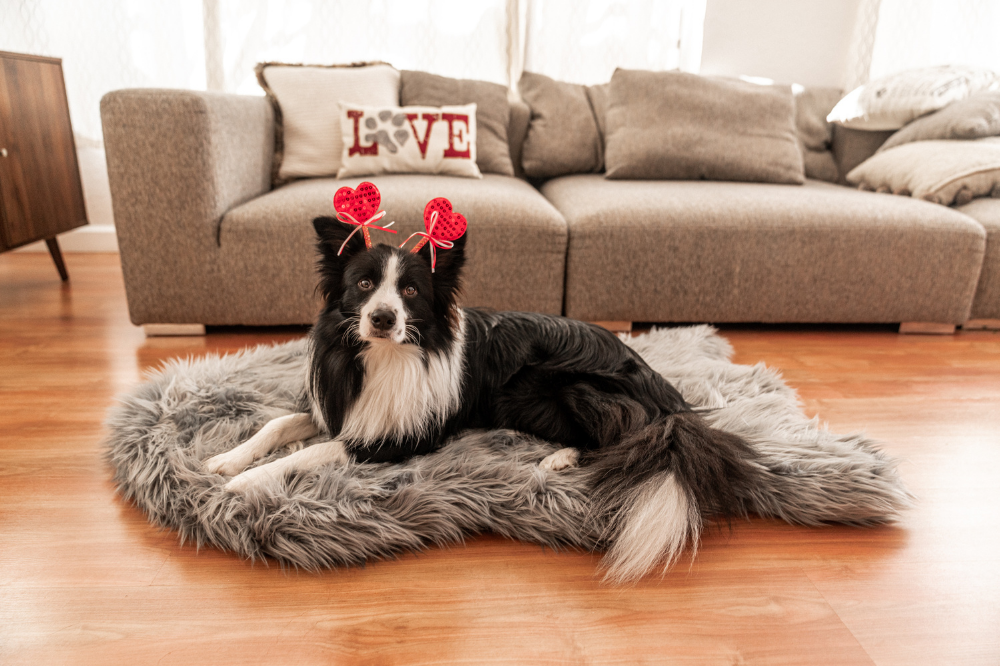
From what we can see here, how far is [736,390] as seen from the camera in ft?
6.42

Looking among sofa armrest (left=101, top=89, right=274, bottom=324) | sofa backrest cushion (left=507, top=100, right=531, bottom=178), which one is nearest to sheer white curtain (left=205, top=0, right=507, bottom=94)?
sofa backrest cushion (left=507, top=100, right=531, bottom=178)

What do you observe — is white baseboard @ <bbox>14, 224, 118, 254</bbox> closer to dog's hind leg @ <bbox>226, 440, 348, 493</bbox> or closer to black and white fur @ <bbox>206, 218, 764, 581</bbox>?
black and white fur @ <bbox>206, 218, 764, 581</bbox>

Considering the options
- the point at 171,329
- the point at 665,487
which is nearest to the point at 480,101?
the point at 171,329

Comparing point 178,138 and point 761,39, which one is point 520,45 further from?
point 178,138

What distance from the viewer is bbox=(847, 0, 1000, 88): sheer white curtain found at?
3.81 m

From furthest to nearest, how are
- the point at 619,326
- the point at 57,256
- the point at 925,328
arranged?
the point at 57,256 < the point at 925,328 < the point at 619,326

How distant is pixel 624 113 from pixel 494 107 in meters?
0.66

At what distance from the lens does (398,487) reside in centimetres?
140

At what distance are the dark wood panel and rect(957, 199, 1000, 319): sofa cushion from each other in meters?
4.20

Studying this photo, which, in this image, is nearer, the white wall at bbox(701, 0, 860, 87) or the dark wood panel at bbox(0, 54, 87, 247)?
the dark wood panel at bbox(0, 54, 87, 247)

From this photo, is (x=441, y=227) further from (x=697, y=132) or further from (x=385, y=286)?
(x=697, y=132)

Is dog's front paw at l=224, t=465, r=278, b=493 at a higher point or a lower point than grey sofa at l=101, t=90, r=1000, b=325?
lower

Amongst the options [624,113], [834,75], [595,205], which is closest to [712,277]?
[595,205]

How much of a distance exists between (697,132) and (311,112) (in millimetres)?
1865
